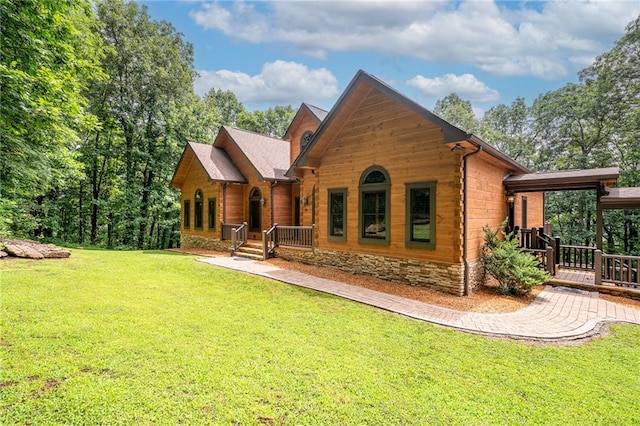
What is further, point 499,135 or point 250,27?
point 499,135

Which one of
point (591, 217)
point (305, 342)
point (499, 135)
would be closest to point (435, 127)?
point (305, 342)

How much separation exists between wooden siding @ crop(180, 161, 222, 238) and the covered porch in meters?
13.4

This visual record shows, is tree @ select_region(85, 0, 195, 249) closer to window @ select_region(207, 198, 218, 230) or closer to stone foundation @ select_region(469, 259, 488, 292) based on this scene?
window @ select_region(207, 198, 218, 230)

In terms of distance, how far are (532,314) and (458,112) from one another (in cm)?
2738

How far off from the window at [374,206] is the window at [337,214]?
72cm

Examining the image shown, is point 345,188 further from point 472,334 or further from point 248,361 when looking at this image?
point 248,361

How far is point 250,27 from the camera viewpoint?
452 inches

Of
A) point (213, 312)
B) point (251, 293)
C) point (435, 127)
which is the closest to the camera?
point (213, 312)

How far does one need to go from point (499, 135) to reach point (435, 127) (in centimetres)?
2209

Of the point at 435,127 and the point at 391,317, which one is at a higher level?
the point at 435,127

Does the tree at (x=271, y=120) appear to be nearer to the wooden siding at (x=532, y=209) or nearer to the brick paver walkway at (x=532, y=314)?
the wooden siding at (x=532, y=209)

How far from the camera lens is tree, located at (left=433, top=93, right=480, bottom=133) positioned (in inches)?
1139

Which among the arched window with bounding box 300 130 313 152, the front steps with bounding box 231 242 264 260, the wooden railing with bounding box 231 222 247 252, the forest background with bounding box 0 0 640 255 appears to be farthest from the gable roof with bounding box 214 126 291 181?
the forest background with bounding box 0 0 640 255

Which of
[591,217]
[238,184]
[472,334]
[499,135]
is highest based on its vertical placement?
[499,135]
